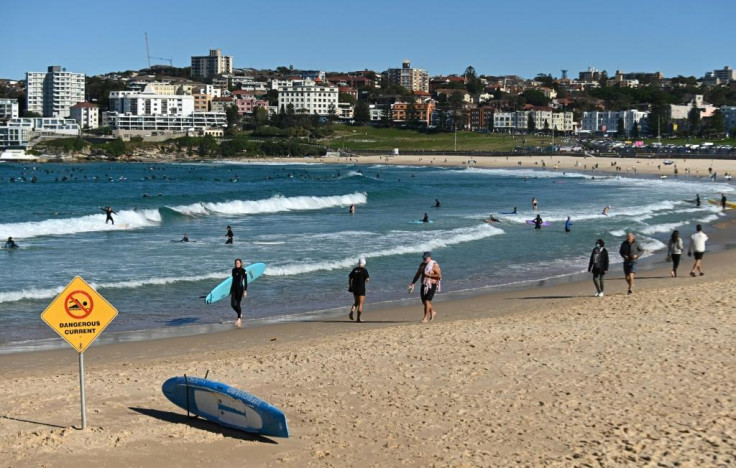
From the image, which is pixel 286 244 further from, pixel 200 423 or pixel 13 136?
pixel 13 136

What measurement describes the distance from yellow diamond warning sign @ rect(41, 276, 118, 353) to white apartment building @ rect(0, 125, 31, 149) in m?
160

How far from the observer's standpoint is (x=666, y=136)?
7224 inches

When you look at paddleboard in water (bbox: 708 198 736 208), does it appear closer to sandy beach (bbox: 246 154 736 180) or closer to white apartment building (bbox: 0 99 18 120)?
sandy beach (bbox: 246 154 736 180)

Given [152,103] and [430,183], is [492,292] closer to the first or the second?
[430,183]

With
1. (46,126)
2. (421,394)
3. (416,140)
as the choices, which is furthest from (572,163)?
(421,394)

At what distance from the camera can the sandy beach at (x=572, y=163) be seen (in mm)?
91975

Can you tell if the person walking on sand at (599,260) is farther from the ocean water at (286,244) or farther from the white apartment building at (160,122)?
the white apartment building at (160,122)

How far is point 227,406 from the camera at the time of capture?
27.6 feet

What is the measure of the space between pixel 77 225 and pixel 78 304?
29035mm

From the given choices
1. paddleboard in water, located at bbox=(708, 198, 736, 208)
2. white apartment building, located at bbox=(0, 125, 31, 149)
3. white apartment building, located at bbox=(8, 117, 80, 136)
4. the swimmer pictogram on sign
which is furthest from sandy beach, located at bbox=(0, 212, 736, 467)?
white apartment building, located at bbox=(8, 117, 80, 136)

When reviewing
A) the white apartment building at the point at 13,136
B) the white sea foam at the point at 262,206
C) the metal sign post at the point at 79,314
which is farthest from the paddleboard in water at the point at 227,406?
the white apartment building at the point at 13,136

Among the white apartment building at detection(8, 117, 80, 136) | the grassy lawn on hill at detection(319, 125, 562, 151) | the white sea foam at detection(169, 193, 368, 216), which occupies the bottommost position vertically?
the white sea foam at detection(169, 193, 368, 216)

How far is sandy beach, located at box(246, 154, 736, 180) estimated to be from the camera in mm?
91975

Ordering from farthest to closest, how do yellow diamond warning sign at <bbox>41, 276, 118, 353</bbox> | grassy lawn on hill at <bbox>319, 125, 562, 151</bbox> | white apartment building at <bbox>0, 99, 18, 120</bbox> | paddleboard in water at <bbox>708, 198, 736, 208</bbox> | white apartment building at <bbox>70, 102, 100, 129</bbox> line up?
white apartment building at <bbox>0, 99, 18, 120</bbox>
white apartment building at <bbox>70, 102, 100, 129</bbox>
grassy lawn on hill at <bbox>319, 125, 562, 151</bbox>
paddleboard in water at <bbox>708, 198, 736, 208</bbox>
yellow diamond warning sign at <bbox>41, 276, 118, 353</bbox>
